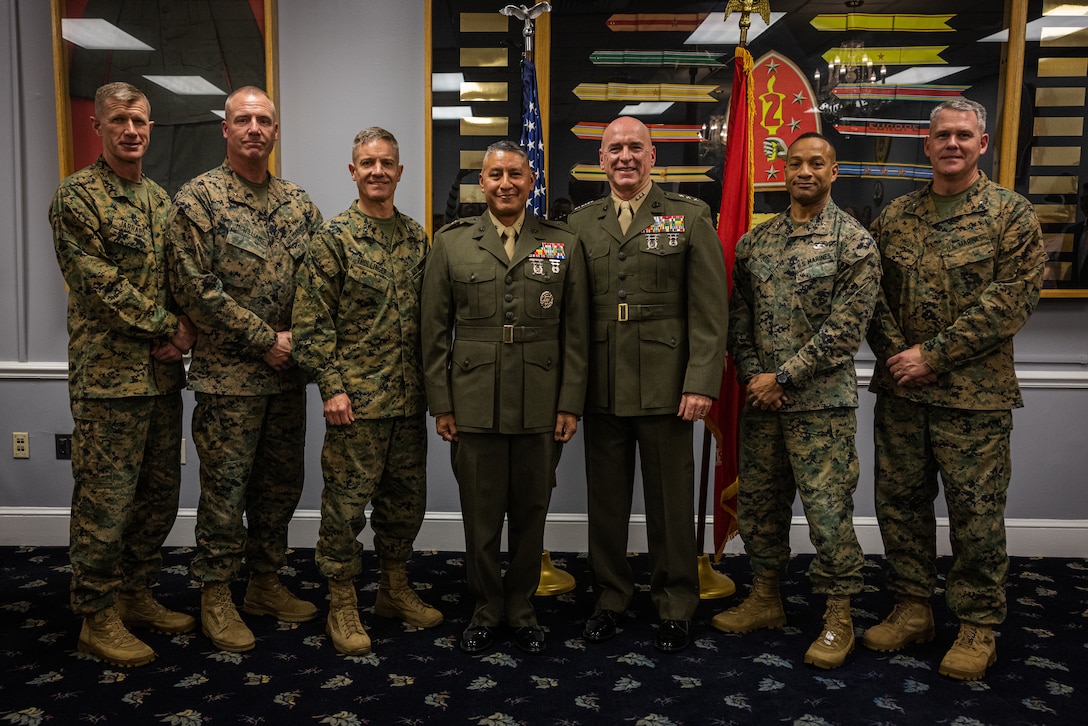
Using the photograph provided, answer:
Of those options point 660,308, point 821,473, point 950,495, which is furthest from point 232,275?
point 950,495

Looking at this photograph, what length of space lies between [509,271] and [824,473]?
4.07ft

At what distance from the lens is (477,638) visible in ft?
8.67

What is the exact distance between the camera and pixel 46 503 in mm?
3766

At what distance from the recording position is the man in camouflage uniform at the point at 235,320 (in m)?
2.61

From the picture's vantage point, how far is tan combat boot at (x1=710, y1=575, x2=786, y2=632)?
2.83m

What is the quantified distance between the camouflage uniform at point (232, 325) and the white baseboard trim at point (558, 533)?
3.48 feet

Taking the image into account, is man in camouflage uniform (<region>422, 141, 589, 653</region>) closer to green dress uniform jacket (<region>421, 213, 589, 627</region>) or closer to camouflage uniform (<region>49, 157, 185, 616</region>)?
green dress uniform jacket (<region>421, 213, 589, 627</region>)

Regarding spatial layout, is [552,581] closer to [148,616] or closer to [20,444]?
[148,616]

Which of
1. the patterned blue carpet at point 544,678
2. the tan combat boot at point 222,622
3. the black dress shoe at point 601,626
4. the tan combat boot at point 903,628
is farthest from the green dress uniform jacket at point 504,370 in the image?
the tan combat boot at point 903,628

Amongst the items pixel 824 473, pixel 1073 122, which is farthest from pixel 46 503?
pixel 1073 122

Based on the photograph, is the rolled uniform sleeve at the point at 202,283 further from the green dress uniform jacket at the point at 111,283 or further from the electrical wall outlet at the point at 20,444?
the electrical wall outlet at the point at 20,444

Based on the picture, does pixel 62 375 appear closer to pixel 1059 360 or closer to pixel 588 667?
pixel 588 667

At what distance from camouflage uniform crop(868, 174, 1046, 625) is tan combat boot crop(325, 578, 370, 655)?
186 centimetres

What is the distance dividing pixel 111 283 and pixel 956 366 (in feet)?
8.95
